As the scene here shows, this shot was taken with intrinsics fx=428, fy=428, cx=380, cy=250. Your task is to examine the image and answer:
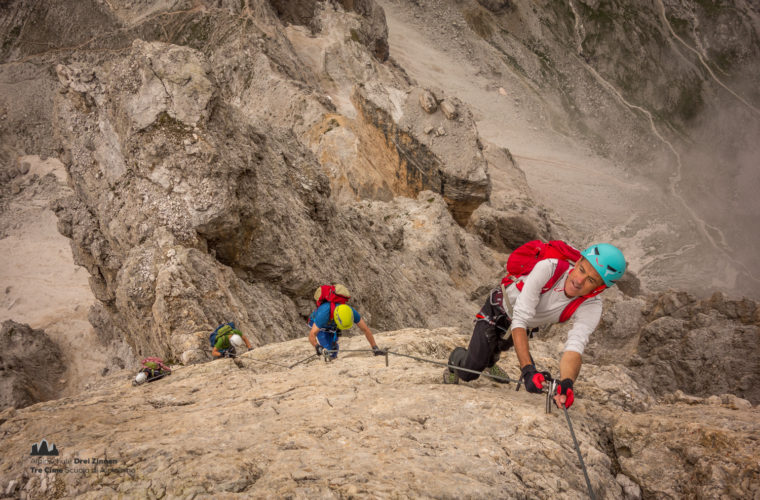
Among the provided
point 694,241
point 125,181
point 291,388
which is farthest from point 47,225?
point 694,241

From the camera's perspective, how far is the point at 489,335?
6273 millimetres

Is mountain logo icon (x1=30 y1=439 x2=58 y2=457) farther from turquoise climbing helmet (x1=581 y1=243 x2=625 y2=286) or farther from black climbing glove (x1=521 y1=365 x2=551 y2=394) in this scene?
turquoise climbing helmet (x1=581 y1=243 x2=625 y2=286)

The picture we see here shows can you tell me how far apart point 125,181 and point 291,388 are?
882 cm

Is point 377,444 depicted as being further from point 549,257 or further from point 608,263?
point 608,263

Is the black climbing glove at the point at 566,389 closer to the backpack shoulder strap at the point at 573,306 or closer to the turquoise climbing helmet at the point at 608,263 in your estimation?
the backpack shoulder strap at the point at 573,306

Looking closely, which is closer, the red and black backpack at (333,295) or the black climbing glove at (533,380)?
the black climbing glove at (533,380)

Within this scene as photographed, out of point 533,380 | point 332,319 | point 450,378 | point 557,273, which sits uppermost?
point 557,273

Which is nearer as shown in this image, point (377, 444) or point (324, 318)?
point (377, 444)

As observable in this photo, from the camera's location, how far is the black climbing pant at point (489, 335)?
618cm

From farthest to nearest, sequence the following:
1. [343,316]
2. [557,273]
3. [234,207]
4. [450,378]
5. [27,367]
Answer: [27,367] → [234,207] → [343,316] → [450,378] → [557,273]

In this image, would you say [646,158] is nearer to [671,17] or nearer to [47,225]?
[671,17]

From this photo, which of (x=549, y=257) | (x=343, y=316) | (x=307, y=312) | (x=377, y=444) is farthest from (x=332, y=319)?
(x=307, y=312)

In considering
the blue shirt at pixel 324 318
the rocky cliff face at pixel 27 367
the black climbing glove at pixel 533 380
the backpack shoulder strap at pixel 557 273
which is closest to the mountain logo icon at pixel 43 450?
the blue shirt at pixel 324 318

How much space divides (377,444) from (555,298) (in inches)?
110
